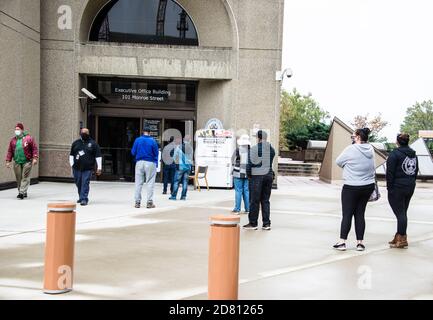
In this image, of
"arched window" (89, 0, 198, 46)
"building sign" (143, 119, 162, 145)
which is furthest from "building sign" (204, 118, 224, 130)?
"arched window" (89, 0, 198, 46)

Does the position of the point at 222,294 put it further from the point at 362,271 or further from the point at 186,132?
the point at 186,132

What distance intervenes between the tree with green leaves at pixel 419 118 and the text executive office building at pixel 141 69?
94374 millimetres

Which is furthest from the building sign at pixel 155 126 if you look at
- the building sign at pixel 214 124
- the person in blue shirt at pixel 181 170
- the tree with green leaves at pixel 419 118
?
the tree with green leaves at pixel 419 118

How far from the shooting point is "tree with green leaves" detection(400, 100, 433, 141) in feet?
357

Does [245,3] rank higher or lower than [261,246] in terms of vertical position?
higher

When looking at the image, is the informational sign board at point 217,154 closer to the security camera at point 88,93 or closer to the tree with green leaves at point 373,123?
the security camera at point 88,93

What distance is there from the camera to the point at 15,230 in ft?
29.6

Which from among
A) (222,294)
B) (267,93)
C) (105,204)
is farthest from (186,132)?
(222,294)

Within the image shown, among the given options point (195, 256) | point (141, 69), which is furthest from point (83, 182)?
point (141, 69)

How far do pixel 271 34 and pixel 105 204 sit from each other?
29.5 ft

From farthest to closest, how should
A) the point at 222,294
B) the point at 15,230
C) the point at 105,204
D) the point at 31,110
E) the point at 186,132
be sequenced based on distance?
the point at 186,132, the point at 31,110, the point at 105,204, the point at 15,230, the point at 222,294

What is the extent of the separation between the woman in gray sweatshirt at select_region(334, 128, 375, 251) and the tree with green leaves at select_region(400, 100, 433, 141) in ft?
342

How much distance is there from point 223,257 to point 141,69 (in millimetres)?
14692

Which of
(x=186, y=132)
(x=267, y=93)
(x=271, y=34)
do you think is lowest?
(x=186, y=132)
